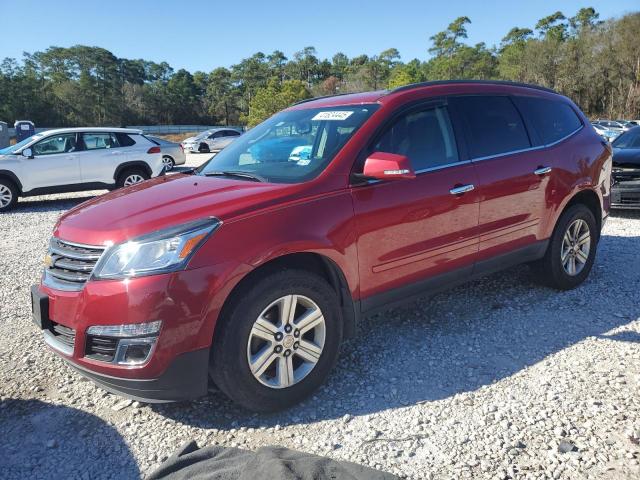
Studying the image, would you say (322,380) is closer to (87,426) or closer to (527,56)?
(87,426)

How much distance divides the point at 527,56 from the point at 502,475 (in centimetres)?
6760

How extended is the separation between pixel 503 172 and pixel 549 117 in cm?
107

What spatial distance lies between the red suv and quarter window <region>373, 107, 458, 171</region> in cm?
1

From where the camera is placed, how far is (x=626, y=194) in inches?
307

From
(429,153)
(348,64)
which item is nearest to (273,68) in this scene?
(348,64)

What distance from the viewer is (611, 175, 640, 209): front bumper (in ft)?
25.3

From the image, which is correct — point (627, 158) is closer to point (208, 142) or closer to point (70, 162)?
point (70, 162)

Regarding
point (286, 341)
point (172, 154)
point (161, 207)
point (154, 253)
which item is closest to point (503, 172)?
point (286, 341)

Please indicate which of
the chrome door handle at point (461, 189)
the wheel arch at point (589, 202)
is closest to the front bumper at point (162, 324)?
the chrome door handle at point (461, 189)

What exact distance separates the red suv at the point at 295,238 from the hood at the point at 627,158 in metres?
4.48

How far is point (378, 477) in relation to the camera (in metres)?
2.24

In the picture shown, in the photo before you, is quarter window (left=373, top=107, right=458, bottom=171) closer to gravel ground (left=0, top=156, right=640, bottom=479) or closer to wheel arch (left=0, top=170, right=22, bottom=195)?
gravel ground (left=0, top=156, right=640, bottom=479)

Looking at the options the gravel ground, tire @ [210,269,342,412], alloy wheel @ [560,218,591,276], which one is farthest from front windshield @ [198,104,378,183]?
alloy wheel @ [560,218,591,276]

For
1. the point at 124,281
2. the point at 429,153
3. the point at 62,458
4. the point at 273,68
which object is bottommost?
the point at 62,458
